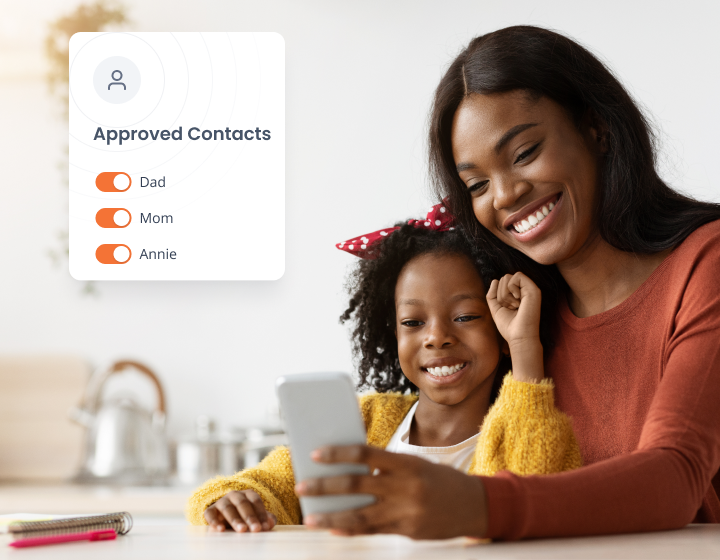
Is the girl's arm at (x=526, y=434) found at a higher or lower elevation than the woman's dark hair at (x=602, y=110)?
lower

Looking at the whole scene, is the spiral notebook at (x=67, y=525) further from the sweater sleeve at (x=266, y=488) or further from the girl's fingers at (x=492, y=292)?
the girl's fingers at (x=492, y=292)

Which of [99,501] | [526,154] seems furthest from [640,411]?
[99,501]

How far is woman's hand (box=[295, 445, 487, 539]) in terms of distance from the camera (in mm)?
553

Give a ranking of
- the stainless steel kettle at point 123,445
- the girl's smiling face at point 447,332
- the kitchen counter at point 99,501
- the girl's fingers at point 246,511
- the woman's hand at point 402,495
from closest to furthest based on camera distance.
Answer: the woman's hand at point 402,495 < the girl's fingers at point 246,511 < the girl's smiling face at point 447,332 < the kitchen counter at point 99,501 < the stainless steel kettle at point 123,445

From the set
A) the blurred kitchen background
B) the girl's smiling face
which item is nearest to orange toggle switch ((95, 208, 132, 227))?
the blurred kitchen background

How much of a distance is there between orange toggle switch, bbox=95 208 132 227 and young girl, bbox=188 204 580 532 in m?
1.24

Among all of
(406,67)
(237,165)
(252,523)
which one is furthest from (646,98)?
(252,523)

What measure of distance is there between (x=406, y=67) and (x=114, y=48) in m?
0.97

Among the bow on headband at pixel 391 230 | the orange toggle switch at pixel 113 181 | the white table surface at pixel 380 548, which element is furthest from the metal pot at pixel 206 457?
the white table surface at pixel 380 548

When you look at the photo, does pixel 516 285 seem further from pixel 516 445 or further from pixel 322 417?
pixel 322 417

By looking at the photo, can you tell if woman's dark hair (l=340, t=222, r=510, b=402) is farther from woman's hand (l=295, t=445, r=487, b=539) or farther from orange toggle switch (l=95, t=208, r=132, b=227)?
orange toggle switch (l=95, t=208, r=132, b=227)

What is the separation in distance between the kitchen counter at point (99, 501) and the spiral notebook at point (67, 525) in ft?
4.27

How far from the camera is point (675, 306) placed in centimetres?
89

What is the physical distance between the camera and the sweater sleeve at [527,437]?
36.1 inches
